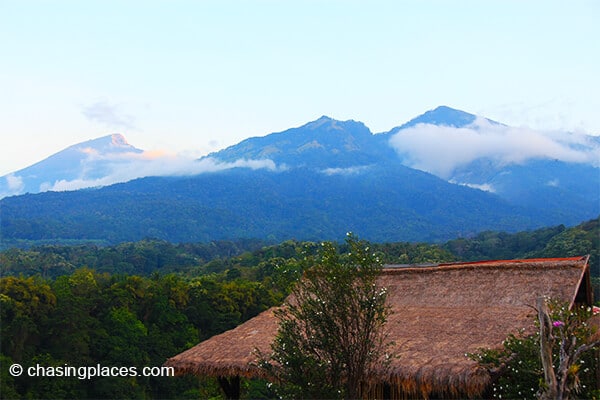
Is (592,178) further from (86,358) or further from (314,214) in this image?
(86,358)

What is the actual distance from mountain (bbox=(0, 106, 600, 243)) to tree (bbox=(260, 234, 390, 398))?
9641 centimetres

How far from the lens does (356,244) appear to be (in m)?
6.02

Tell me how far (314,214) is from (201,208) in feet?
71.6

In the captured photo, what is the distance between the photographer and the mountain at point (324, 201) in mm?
110625

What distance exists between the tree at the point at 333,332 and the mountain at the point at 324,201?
96.4m

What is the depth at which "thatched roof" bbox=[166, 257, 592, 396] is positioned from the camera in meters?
6.82

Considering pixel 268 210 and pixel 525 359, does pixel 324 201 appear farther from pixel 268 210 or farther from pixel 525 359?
pixel 525 359

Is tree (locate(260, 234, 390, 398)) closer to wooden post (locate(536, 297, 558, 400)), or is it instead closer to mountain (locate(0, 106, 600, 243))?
wooden post (locate(536, 297, 558, 400))

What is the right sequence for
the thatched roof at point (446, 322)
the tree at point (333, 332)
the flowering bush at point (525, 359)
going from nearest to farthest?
the tree at point (333, 332), the flowering bush at point (525, 359), the thatched roof at point (446, 322)

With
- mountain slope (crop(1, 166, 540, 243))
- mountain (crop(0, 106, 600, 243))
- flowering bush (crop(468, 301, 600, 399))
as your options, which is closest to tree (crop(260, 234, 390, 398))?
flowering bush (crop(468, 301, 600, 399))

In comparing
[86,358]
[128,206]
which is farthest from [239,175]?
[86,358]

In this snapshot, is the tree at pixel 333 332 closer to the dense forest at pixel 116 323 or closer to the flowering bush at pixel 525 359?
the flowering bush at pixel 525 359

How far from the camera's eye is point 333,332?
18.8 feet

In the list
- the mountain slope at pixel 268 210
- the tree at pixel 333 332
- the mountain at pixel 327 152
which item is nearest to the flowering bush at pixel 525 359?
the tree at pixel 333 332
